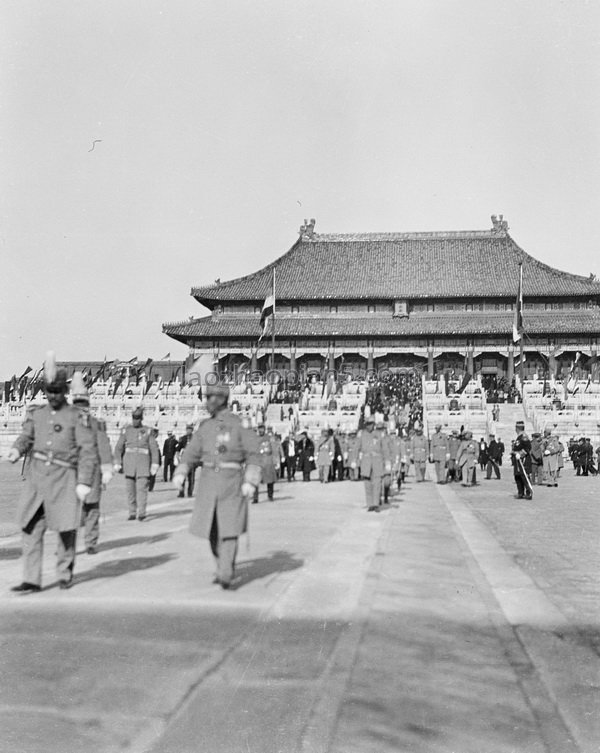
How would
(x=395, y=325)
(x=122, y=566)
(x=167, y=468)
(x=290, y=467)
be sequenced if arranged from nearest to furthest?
1. (x=122, y=566)
2. (x=167, y=468)
3. (x=290, y=467)
4. (x=395, y=325)

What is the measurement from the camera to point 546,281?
52531 millimetres

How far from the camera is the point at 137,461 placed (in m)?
10.8

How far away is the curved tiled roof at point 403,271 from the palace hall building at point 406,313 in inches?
2.8

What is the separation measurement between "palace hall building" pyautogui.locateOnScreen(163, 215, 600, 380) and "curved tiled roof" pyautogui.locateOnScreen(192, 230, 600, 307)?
2.8 inches

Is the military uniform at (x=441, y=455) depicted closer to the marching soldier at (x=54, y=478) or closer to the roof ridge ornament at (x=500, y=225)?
the marching soldier at (x=54, y=478)

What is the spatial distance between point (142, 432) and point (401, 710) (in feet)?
26.5

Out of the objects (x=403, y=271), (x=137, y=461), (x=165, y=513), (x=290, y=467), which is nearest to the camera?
(x=137, y=461)

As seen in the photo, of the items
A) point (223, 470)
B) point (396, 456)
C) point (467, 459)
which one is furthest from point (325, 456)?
point (223, 470)

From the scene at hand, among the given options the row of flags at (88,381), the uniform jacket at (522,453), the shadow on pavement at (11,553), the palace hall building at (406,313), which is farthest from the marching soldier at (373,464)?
the palace hall building at (406,313)

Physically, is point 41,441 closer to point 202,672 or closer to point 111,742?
point 202,672

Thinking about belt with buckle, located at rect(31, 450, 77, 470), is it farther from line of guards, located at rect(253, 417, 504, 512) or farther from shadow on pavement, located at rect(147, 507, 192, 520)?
line of guards, located at rect(253, 417, 504, 512)

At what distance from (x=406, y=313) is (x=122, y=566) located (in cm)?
4703

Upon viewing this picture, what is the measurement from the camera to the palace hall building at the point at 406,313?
163 ft

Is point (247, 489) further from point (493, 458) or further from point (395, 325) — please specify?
point (395, 325)
